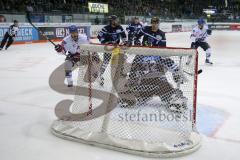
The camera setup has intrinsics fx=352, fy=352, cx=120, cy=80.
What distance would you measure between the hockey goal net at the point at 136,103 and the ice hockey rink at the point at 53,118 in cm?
15

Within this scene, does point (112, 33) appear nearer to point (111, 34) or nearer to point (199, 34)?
point (111, 34)

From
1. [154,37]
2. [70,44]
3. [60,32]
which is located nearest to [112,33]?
[70,44]

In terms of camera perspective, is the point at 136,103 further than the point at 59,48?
No

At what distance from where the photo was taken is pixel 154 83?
4.09 meters

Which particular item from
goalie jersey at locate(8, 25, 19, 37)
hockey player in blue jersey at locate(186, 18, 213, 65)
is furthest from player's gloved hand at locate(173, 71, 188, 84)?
goalie jersey at locate(8, 25, 19, 37)

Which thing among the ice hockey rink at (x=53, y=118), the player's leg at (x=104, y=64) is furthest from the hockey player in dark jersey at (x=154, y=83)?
the ice hockey rink at (x=53, y=118)

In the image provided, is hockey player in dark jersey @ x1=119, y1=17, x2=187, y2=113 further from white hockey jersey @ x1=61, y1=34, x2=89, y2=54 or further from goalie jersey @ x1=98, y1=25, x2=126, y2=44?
goalie jersey @ x1=98, y1=25, x2=126, y2=44

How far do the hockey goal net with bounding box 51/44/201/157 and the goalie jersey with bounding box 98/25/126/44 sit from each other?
73.2 inches

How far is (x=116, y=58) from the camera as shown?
152 inches

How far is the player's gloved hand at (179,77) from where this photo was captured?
380 cm

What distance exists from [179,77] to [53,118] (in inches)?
64.7

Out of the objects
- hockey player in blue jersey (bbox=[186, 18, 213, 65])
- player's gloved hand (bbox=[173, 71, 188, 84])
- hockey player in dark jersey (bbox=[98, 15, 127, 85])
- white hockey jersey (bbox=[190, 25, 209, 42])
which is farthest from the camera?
white hockey jersey (bbox=[190, 25, 209, 42])

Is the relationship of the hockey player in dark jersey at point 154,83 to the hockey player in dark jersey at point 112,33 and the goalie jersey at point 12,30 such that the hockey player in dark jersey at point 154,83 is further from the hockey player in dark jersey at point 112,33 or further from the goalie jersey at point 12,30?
the goalie jersey at point 12,30

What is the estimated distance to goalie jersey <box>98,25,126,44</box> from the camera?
6258 mm
